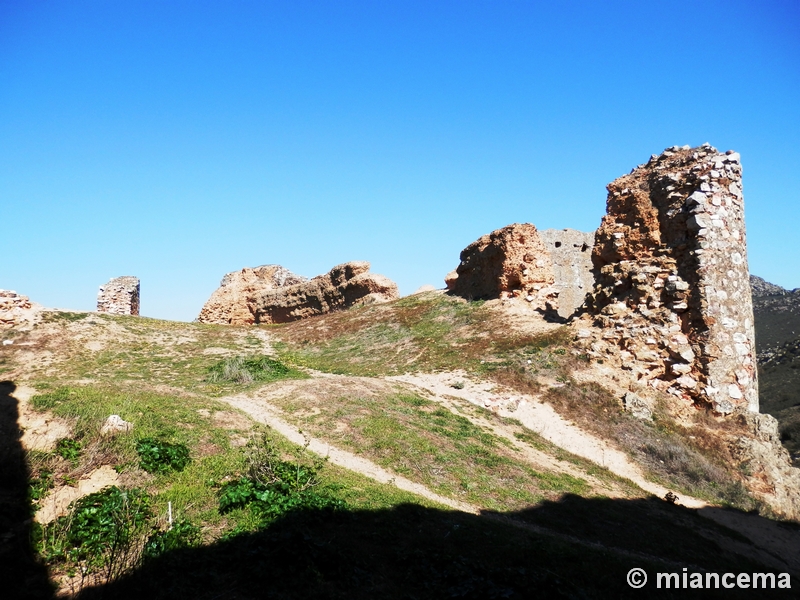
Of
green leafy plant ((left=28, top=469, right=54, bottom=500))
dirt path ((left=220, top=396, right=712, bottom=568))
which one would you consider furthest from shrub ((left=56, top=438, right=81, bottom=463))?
dirt path ((left=220, top=396, right=712, bottom=568))

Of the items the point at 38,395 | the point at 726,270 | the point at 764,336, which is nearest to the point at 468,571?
the point at 38,395

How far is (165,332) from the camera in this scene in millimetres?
22094

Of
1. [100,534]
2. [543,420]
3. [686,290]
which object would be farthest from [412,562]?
[686,290]

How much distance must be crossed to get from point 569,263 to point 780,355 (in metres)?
26.2

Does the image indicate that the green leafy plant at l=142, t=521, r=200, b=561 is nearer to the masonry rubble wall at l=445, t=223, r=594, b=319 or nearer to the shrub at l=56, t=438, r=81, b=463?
the shrub at l=56, t=438, r=81, b=463

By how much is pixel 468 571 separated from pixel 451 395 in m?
8.95

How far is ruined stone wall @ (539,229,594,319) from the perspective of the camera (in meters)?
24.1

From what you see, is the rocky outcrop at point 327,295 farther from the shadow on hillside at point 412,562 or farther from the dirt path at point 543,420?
the shadow on hillside at point 412,562

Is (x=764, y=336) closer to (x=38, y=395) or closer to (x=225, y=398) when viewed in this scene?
(x=225, y=398)

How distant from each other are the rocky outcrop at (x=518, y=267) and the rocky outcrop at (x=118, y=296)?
18775mm

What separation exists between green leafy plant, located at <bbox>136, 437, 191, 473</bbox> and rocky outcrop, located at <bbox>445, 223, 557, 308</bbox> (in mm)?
16231

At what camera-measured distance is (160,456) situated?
7328 mm

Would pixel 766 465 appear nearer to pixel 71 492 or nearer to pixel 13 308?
pixel 71 492

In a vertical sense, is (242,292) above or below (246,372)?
above
